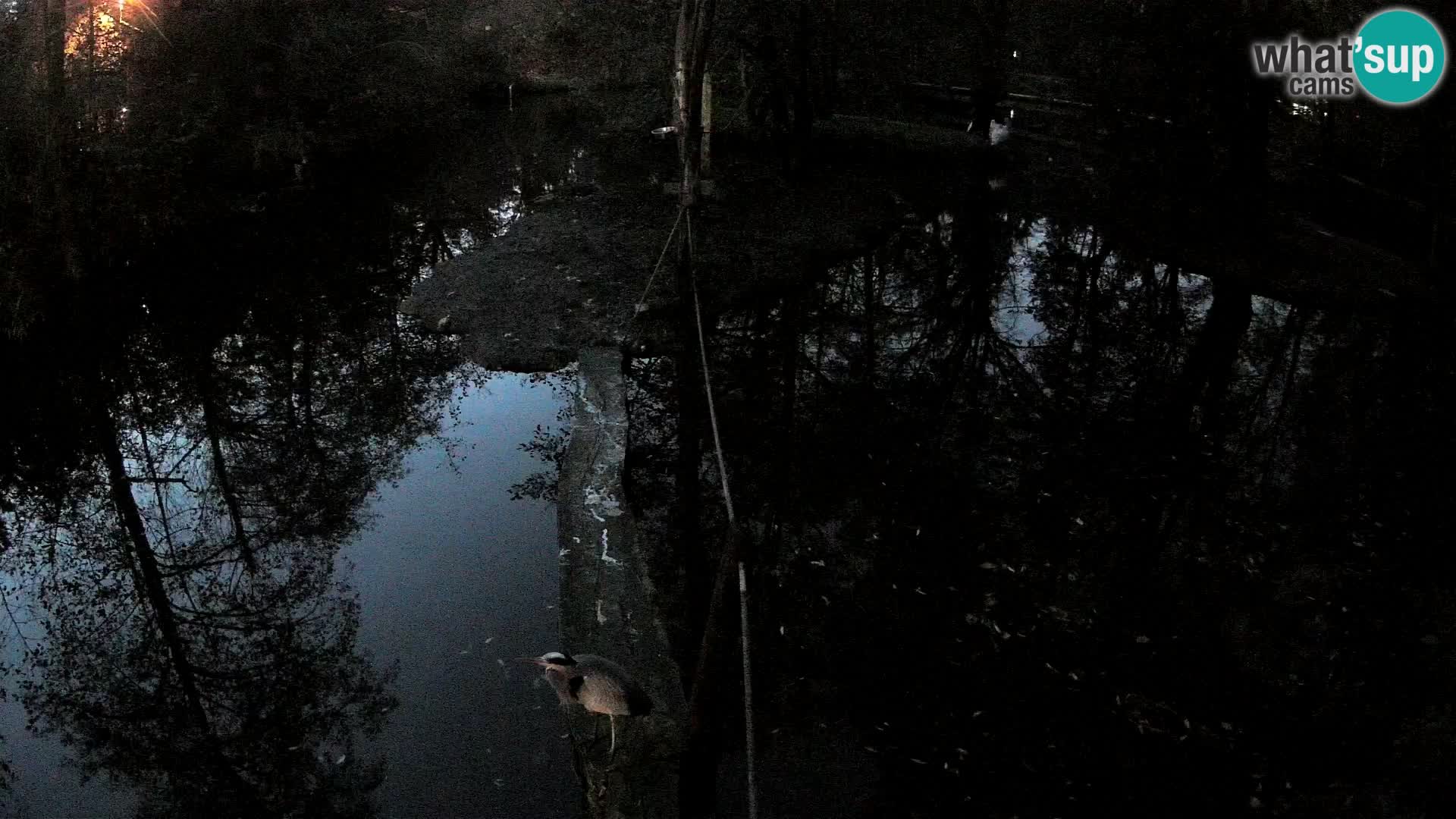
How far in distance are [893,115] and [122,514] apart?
2444cm

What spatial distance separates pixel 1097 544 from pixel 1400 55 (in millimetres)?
12296

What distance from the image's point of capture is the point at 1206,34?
16.7 m

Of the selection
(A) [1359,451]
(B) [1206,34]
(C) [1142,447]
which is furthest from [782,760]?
(B) [1206,34]

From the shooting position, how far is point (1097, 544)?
9172mm

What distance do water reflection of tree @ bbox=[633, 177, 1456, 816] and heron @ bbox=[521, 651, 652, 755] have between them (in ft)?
5.40

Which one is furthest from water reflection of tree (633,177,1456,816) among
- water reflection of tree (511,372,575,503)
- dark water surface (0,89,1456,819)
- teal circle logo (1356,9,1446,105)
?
teal circle logo (1356,9,1446,105)

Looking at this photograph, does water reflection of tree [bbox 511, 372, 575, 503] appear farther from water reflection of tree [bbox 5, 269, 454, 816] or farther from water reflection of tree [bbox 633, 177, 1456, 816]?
water reflection of tree [bbox 5, 269, 454, 816]

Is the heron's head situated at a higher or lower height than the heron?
higher

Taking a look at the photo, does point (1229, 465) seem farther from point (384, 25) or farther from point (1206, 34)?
point (384, 25)

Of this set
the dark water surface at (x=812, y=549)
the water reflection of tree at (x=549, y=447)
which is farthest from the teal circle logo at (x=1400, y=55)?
the water reflection of tree at (x=549, y=447)

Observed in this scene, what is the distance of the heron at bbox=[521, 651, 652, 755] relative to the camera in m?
5.40

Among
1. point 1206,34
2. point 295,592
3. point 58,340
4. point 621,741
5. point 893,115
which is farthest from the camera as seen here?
point 893,115

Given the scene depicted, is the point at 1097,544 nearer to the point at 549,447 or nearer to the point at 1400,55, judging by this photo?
the point at 549,447

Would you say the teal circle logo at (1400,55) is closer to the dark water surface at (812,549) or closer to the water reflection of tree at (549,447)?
the dark water surface at (812,549)
